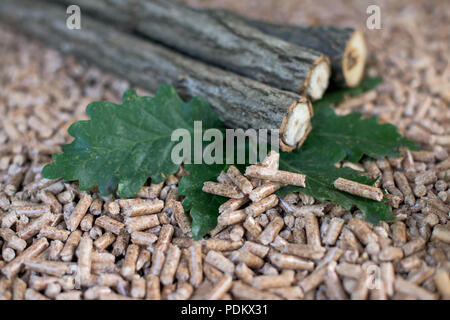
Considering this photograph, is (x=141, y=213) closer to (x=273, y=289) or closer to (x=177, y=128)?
(x=177, y=128)

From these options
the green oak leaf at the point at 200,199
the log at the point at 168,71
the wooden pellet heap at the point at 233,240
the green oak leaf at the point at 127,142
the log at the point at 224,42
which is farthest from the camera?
the log at the point at 224,42

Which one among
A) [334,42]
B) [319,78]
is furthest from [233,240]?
[334,42]

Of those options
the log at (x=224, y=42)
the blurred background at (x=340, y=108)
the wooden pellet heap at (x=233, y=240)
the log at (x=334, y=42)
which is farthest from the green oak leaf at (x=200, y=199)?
the log at (x=334, y=42)

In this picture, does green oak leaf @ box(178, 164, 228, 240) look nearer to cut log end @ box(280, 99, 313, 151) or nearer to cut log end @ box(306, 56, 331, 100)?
cut log end @ box(280, 99, 313, 151)

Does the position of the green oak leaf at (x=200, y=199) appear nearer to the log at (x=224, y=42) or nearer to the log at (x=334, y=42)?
the log at (x=224, y=42)

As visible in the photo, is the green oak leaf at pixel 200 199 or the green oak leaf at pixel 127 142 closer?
the green oak leaf at pixel 200 199

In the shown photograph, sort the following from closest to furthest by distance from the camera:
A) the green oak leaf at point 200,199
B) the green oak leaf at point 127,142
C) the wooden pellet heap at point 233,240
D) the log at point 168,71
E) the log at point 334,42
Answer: the wooden pellet heap at point 233,240, the green oak leaf at point 200,199, the green oak leaf at point 127,142, the log at point 168,71, the log at point 334,42
